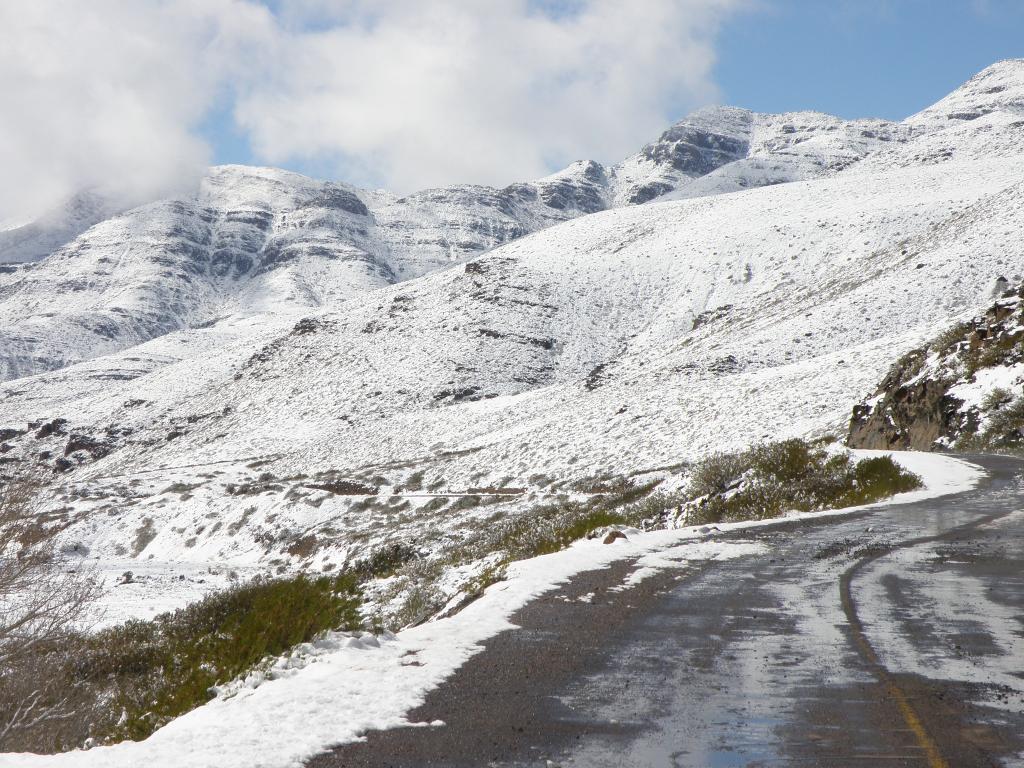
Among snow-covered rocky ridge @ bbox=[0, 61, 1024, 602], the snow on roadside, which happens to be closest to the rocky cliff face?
snow-covered rocky ridge @ bbox=[0, 61, 1024, 602]

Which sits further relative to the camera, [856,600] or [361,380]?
[361,380]

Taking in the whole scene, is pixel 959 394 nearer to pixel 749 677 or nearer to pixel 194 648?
pixel 749 677

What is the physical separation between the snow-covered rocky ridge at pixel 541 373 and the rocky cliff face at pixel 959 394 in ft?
22.3

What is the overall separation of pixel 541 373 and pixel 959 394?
61.7 metres

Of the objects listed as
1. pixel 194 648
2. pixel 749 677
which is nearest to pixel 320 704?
pixel 749 677

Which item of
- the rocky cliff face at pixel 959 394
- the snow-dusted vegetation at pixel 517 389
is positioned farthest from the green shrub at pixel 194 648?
the rocky cliff face at pixel 959 394

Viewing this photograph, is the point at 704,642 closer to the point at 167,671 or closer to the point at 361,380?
the point at 167,671

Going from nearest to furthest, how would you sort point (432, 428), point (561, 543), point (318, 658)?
point (318, 658), point (561, 543), point (432, 428)

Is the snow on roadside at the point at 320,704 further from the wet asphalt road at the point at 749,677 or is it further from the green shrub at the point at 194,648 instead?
the green shrub at the point at 194,648

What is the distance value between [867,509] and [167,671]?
13645mm

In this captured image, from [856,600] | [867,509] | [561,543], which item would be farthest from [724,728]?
[867,509]

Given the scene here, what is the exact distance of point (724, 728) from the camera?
4598 millimetres

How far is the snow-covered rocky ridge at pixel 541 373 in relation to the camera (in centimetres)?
4200

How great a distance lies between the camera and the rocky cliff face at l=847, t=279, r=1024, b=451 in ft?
85.3
